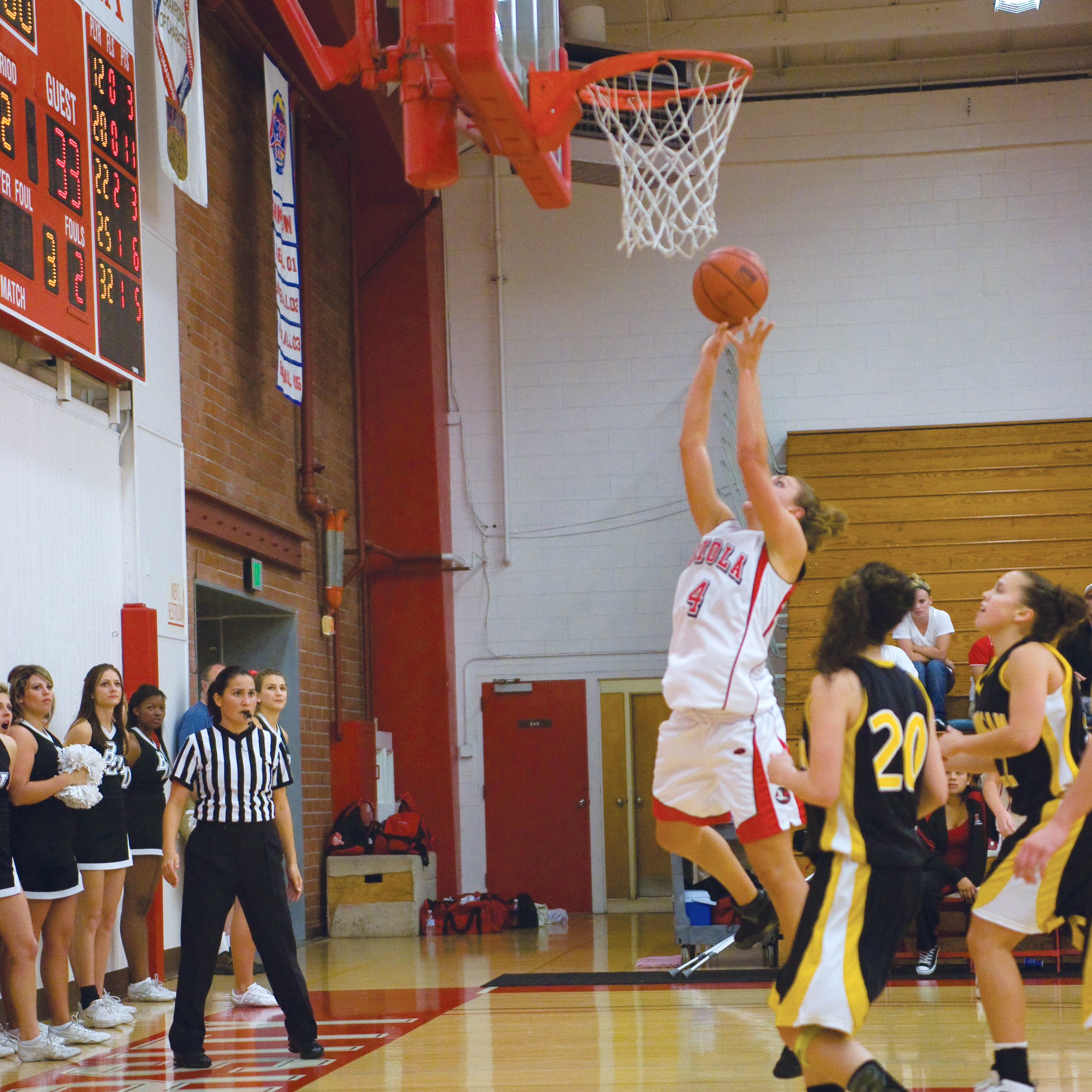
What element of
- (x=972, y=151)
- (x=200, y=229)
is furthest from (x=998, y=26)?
(x=200, y=229)

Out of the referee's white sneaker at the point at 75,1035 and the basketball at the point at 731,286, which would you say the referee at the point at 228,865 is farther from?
the basketball at the point at 731,286

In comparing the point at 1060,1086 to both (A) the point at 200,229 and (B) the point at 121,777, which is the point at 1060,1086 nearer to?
(B) the point at 121,777

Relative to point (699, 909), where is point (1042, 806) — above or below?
above

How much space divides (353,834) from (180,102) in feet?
19.9

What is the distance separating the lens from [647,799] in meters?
13.5

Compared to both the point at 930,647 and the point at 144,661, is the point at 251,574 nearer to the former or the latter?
the point at 144,661

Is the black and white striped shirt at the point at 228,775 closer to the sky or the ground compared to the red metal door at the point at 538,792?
closer to the sky

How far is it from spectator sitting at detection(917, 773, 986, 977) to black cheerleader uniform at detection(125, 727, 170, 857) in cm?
420

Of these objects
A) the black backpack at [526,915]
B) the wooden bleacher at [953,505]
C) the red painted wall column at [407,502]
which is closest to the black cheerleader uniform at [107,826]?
the black backpack at [526,915]

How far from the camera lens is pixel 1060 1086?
15.0ft

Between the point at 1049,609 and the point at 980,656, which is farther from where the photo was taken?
the point at 980,656

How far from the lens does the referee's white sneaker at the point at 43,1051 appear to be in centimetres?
569

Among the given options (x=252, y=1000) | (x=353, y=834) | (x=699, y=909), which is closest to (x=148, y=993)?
(x=252, y=1000)

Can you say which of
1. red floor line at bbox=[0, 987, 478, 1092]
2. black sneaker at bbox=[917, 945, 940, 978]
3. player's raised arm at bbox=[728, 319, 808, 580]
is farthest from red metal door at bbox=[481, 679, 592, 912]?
player's raised arm at bbox=[728, 319, 808, 580]
